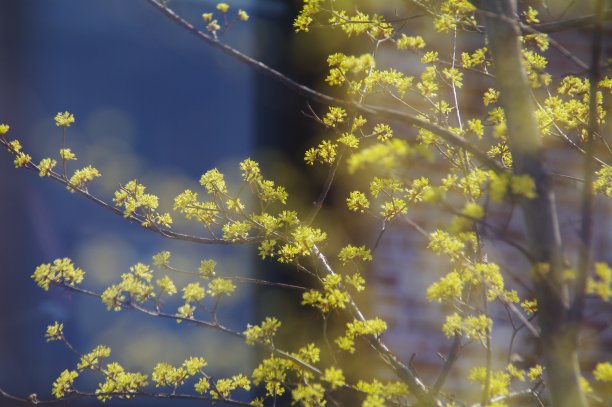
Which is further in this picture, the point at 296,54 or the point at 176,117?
the point at 176,117

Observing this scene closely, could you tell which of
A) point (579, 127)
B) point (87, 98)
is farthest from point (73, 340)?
point (579, 127)

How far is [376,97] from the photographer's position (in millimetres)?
2855

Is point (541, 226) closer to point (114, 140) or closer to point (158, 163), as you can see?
point (158, 163)

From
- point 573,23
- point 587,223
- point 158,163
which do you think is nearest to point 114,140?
point 158,163

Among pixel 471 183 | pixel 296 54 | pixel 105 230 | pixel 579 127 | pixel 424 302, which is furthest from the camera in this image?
pixel 105 230

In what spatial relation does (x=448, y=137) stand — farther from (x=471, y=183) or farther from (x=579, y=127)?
(x=579, y=127)

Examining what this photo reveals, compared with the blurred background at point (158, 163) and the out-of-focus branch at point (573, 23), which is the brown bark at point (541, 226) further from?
the blurred background at point (158, 163)

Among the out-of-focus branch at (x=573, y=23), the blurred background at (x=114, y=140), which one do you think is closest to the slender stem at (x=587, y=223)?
the out-of-focus branch at (x=573, y=23)

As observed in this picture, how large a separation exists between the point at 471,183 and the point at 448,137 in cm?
33

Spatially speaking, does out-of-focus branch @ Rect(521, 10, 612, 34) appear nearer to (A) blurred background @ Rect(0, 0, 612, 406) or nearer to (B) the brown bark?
(B) the brown bark

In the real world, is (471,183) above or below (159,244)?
below

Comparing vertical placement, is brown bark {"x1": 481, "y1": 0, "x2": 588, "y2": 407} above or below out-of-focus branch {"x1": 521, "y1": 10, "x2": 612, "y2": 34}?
below

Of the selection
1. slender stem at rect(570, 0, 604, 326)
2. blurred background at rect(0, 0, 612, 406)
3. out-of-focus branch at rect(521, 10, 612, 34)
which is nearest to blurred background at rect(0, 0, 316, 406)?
blurred background at rect(0, 0, 612, 406)

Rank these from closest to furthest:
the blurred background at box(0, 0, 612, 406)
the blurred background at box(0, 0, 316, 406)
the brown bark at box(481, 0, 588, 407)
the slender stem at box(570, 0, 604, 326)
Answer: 1. the slender stem at box(570, 0, 604, 326)
2. the brown bark at box(481, 0, 588, 407)
3. the blurred background at box(0, 0, 612, 406)
4. the blurred background at box(0, 0, 316, 406)
